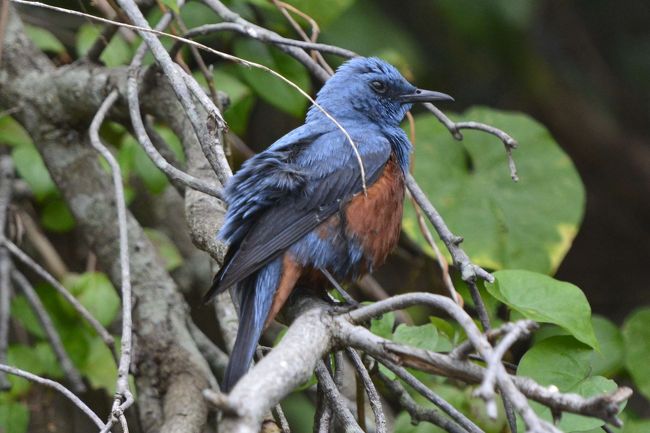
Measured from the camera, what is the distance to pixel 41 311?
4.06 metres

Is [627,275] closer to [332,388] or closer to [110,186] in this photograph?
[110,186]

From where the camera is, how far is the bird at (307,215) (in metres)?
2.92

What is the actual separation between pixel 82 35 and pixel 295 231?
6.32ft

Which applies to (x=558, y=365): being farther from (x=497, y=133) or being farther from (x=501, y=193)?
(x=501, y=193)

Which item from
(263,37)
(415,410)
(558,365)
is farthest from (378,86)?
(558,365)

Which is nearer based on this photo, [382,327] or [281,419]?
[281,419]

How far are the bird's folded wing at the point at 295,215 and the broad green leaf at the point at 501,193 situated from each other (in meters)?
0.95

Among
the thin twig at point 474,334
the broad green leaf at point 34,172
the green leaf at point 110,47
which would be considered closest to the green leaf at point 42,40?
the green leaf at point 110,47

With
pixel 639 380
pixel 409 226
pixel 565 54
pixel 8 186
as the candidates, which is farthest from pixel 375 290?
pixel 565 54

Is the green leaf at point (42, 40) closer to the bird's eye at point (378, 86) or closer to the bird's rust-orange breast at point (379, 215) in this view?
the bird's eye at point (378, 86)

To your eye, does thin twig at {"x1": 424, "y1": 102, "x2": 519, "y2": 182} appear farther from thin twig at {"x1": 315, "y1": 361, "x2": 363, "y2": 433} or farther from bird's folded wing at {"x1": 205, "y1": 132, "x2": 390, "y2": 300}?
thin twig at {"x1": 315, "y1": 361, "x2": 363, "y2": 433}

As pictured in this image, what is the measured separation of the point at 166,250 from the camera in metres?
4.36

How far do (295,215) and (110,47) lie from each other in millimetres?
1610

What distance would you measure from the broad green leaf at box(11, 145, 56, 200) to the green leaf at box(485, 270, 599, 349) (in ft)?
7.24
